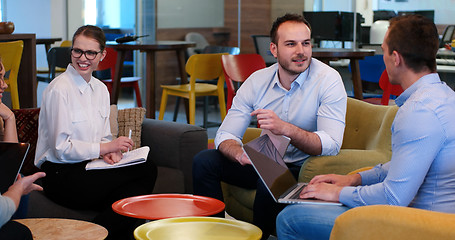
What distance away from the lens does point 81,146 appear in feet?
10.3

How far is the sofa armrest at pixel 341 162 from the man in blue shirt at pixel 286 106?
0.06 metres

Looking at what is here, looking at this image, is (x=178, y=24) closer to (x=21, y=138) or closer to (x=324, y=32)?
(x=324, y=32)

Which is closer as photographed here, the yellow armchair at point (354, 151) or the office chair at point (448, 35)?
the yellow armchair at point (354, 151)

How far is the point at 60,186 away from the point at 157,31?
5.87 m

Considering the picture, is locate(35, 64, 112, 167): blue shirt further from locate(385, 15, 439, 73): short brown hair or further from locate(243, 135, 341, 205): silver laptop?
locate(385, 15, 439, 73): short brown hair

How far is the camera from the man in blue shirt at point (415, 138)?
2.01 m

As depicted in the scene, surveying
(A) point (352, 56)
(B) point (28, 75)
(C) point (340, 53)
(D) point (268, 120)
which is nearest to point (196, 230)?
(D) point (268, 120)

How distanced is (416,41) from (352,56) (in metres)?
3.94

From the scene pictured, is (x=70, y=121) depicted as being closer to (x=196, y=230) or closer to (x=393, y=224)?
(x=196, y=230)

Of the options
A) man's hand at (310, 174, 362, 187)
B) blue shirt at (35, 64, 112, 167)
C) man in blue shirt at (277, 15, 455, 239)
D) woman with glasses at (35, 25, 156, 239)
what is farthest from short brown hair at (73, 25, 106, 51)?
man in blue shirt at (277, 15, 455, 239)

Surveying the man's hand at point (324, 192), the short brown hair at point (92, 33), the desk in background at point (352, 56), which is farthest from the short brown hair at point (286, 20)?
the desk in background at point (352, 56)

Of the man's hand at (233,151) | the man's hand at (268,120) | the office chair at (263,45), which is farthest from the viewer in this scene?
the office chair at (263,45)

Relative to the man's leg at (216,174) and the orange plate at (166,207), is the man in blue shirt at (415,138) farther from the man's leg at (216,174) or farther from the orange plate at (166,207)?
the man's leg at (216,174)

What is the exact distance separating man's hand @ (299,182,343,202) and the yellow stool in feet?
0.78
